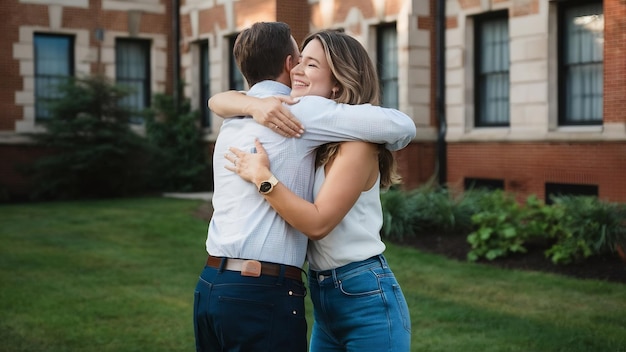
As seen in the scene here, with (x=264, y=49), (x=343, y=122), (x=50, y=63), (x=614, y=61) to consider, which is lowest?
(x=343, y=122)

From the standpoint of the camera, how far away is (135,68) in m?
22.1

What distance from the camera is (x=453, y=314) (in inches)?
284

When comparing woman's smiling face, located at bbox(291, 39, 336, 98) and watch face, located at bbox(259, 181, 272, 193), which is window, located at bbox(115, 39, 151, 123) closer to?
woman's smiling face, located at bbox(291, 39, 336, 98)

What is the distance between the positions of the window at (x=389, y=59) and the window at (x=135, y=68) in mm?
7197

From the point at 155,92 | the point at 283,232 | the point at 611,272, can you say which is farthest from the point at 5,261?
the point at 155,92

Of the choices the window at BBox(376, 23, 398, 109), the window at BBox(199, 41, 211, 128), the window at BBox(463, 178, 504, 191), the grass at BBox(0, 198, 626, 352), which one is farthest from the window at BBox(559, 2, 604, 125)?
the window at BBox(199, 41, 211, 128)

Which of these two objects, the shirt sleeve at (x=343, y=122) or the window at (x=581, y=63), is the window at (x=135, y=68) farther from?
the shirt sleeve at (x=343, y=122)

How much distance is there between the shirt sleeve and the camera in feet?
9.66

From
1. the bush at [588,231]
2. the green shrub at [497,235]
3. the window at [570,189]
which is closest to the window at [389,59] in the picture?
the window at [570,189]

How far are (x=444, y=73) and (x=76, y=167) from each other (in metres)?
7.52

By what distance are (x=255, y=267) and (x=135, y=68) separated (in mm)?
19898

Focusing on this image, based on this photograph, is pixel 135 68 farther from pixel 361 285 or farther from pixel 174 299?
pixel 361 285

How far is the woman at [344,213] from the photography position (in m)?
2.91

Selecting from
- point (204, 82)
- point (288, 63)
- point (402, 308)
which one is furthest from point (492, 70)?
point (402, 308)
